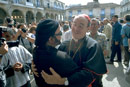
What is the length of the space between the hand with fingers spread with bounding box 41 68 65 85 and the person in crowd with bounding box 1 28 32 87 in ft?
3.15

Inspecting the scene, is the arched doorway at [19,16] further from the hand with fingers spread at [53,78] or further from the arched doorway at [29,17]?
the hand with fingers spread at [53,78]

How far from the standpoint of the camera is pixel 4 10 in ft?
62.0

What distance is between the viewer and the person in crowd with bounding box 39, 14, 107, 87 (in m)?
1.26

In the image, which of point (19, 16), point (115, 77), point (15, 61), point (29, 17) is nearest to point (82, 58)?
point (15, 61)

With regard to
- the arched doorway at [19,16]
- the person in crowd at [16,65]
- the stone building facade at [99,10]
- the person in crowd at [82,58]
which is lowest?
the person in crowd at [16,65]

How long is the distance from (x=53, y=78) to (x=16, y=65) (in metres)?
1.05

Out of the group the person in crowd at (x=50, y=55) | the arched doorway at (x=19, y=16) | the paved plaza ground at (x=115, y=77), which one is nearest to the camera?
the person in crowd at (x=50, y=55)

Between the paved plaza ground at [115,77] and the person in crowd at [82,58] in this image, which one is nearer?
the person in crowd at [82,58]

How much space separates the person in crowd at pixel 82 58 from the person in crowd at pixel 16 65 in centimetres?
86

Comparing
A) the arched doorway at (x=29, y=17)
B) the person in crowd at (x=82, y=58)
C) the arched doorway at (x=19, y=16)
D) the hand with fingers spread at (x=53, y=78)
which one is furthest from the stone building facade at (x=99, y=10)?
the hand with fingers spread at (x=53, y=78)

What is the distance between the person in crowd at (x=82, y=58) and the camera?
126cm

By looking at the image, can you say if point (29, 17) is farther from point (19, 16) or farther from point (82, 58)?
point (82, 58)

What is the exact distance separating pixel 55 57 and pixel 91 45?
528mm

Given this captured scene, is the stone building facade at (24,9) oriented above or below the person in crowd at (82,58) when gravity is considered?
above
